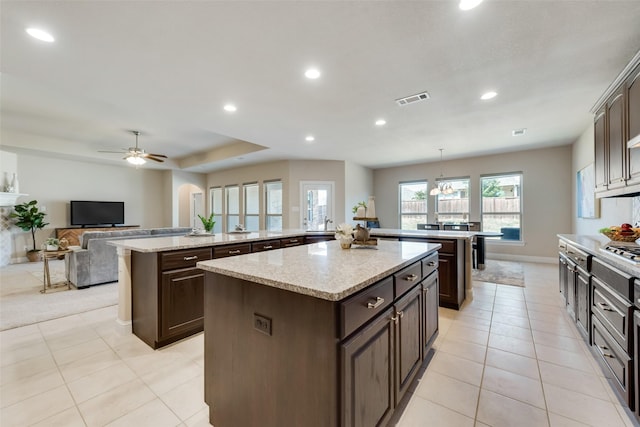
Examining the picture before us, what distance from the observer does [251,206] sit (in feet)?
26.5

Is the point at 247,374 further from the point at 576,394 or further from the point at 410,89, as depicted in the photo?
the point at 410,89

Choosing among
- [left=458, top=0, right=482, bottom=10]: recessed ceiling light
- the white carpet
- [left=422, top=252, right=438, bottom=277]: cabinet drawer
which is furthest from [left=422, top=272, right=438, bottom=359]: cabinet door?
the white carpet

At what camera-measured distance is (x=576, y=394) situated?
1708mm

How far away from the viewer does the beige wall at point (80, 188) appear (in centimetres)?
649

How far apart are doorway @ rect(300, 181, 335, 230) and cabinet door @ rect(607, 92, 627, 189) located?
5.13 m

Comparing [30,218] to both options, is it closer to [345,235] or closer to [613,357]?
[345,235]


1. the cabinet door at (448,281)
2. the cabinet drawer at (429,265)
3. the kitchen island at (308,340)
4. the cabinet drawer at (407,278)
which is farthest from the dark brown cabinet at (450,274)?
the kitchen island at (308,340)

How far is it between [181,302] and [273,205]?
519 cm

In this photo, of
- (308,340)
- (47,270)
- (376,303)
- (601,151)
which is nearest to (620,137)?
(601,151)

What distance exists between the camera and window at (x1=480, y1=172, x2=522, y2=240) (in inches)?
250

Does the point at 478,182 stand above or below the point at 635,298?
above

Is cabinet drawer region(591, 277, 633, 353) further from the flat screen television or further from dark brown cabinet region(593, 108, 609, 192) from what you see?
the flat screen television

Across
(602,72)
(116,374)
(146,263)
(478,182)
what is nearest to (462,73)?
(602,72)

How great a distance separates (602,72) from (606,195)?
1.27m
